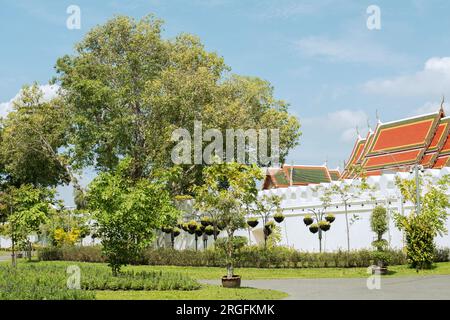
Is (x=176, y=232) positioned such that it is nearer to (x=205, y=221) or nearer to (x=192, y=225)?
(x=192, y=225)

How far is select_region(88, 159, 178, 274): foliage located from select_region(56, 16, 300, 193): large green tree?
1636cm

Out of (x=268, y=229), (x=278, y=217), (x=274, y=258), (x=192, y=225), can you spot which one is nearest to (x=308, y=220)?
(x=278, y=217)

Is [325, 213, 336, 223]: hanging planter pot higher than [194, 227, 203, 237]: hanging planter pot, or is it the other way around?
[325, 213, 336, 223]: hanging planter pot

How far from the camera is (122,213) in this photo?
20.8 m

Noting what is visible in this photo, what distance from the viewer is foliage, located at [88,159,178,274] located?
68.9 ft

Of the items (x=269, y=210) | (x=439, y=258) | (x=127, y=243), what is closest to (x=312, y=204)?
(x=269, y=210)

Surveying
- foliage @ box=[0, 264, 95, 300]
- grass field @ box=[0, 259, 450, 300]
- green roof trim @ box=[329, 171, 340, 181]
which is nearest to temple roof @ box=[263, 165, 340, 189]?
green roof trim @ box=[329, 171, 340, 181]

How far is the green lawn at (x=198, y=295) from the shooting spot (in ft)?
53.2

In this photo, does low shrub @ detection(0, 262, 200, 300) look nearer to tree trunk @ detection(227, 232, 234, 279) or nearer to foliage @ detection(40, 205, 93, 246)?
tree trunk @ detection(227, 232, 234, 279)

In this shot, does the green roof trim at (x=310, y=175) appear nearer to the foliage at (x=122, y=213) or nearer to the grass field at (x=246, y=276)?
the grass field at (x=246, y=276)

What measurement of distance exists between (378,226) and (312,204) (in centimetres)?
540

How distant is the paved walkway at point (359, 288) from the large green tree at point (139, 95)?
712 inches

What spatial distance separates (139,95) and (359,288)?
25.6 m
